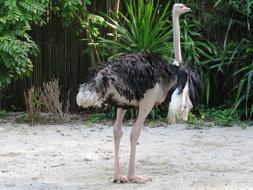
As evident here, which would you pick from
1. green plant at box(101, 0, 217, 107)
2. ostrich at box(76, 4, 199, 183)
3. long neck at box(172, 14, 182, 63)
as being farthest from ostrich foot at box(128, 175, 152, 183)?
green plant at box(101, 0, 217, 107)

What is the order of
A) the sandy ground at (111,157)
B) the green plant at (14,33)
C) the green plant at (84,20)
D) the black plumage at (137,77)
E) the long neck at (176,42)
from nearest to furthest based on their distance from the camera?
the black plumage at (137,77) → the sandy ground at (111,157) → the long neck at (176,42) → the green plant at (14,33) → the green plant at (84,20)

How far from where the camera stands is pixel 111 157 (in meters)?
6.86

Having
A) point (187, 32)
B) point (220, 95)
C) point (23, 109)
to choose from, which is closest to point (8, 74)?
point (23, 109)

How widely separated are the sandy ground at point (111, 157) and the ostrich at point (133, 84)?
1.35 feet

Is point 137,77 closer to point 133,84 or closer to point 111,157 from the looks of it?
point 133,84

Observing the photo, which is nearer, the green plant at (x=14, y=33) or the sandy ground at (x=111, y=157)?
the sandy ground at (x=111, y=157)

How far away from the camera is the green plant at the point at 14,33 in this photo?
8961 mm

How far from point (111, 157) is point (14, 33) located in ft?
10.7

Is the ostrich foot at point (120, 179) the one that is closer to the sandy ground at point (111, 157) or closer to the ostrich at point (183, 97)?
the sandy ground at point (111, 157)

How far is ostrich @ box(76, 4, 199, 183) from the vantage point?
531 cm

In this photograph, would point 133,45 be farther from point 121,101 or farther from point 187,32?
point 121,101

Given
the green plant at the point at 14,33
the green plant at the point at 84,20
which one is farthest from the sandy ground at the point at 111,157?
the green plant at the point at 84,20

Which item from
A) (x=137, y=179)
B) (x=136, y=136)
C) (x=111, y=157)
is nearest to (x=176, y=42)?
(x=136, y=136)

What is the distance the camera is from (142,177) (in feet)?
18.6
